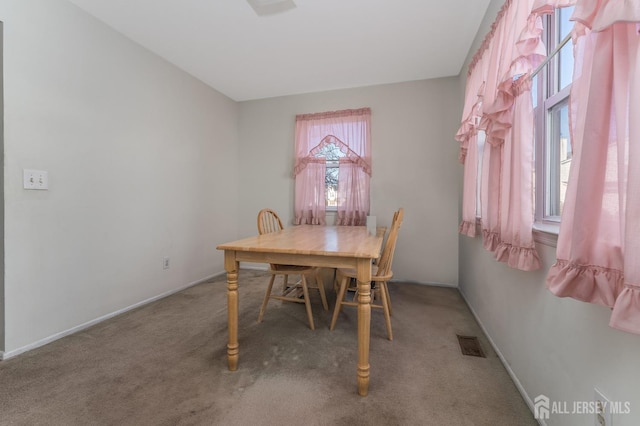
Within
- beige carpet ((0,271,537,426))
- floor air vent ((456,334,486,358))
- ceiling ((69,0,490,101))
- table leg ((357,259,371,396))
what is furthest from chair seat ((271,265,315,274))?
ceiling ((69,0,490,101))

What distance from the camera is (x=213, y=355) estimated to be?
1617 millimetres

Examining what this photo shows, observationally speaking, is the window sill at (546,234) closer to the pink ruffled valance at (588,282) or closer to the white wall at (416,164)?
the pink ruffled valance at (588,282)

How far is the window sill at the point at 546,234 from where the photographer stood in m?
1.01

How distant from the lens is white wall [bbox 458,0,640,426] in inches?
28.1

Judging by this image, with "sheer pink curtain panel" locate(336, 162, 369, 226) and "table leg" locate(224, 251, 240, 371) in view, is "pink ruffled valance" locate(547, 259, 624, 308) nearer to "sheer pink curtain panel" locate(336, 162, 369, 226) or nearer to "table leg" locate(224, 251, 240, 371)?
"table leg" locate(224, 251, 240, 371)

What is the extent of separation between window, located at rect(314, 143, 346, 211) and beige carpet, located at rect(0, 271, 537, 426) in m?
1.64

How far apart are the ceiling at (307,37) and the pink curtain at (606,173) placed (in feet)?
5.44

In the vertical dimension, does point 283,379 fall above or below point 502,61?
below

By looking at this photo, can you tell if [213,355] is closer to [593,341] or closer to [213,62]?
[593,341]

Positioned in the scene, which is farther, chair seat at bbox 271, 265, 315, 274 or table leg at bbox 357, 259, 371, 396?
chair seat at bbox 271, 265, 315, 274

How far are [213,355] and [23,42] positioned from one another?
231 cm

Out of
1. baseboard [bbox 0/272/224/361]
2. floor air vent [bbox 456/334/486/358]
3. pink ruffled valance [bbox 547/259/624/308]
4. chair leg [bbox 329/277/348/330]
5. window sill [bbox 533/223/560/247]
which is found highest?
window sill [bbox 533/223/560/247]

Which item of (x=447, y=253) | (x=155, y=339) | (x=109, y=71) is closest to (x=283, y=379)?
(x=155, y=339)

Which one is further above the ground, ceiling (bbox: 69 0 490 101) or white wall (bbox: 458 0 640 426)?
ceiling (bbox: 69 0 490 101)
